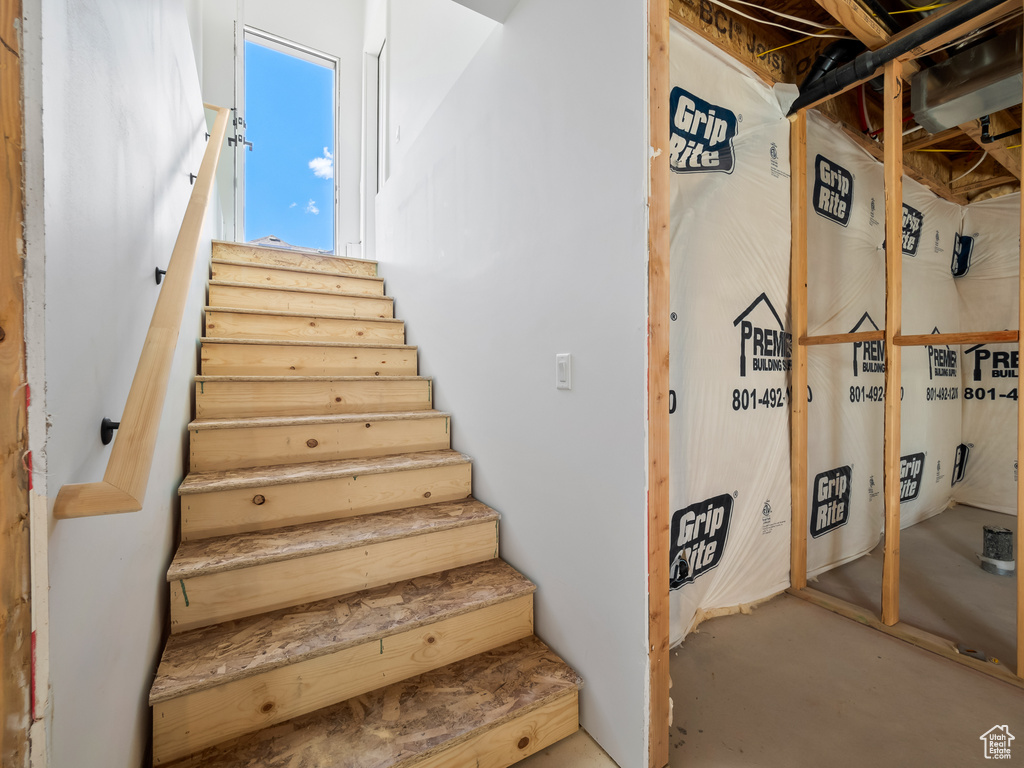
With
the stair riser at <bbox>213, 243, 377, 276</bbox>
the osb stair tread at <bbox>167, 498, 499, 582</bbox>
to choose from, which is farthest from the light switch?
the stair riser at <bbox>213, 243, 377, 276</bbox>

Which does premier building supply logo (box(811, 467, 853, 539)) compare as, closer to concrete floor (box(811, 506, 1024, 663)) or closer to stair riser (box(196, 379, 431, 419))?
concrete floor (box(811, 506, 1024, 663))

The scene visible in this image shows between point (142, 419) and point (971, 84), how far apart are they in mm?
3325

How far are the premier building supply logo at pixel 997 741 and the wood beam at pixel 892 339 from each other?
19.4 inches

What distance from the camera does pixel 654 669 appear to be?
1.10 m

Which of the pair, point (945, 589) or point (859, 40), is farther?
point (945, 589)

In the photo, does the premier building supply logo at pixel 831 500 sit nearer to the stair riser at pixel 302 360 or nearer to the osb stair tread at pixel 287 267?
the stair riser at pixel 302 360

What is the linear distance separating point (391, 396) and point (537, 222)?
3.79ft

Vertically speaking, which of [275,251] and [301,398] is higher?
[275,251]

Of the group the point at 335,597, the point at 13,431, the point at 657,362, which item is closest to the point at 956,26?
the point at 657,362

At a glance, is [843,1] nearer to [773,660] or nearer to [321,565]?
[773,660]

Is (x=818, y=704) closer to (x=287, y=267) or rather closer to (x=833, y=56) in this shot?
(x=833, y=56)

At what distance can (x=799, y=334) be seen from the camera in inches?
80.7

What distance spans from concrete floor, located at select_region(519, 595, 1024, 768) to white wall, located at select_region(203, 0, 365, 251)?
466 cm

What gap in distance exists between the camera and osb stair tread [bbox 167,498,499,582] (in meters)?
1.25
